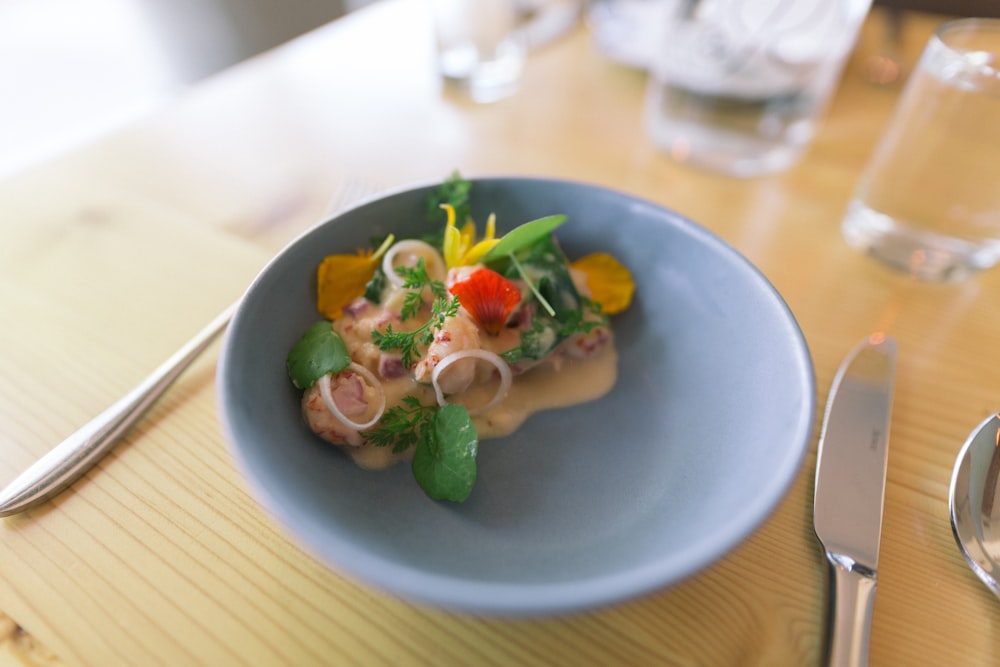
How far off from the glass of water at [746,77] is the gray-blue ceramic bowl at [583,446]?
1.62ft

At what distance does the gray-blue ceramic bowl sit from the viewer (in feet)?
1.41

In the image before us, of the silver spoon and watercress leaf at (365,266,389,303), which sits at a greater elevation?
watercress leaf at (365,266,389,303)

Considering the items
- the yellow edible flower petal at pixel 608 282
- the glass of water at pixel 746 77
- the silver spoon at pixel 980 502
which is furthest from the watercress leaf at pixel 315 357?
the glass of water at pixel 746 77

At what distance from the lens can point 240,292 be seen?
2.74 feet

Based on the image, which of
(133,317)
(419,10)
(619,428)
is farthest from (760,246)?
(419,10)

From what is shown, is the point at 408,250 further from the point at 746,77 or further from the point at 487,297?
the point at 746,77

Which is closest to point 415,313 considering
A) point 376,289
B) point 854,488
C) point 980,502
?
point 376,289

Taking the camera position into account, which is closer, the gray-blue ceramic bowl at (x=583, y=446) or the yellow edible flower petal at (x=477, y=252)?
the gray-blue ceramic bowl at (x=583, y=446)

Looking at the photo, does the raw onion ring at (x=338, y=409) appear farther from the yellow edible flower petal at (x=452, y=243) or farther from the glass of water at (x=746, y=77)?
the glass of water at (x=746, y=77)

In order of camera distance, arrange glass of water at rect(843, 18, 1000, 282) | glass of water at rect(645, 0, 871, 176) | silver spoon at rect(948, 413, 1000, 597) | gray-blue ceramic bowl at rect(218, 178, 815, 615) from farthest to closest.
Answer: glass of water at rect(645, 0, 871, 176) → glass of water at rect(843, 18, 1000, 282) → silver spoon at rect(948, 413, 1000, 597) → gray-blue ceramic bowl at rect(218, 178, 815, 615)

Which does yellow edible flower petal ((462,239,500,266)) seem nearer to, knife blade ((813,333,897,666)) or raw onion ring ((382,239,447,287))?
raw onion ring ((382,239,447,287))

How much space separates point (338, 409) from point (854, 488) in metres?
0.49

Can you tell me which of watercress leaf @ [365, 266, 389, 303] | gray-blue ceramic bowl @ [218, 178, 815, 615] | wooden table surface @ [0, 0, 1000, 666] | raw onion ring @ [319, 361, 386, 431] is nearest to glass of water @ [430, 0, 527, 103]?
wooden table surface @ [0, 0, 1000, 666]

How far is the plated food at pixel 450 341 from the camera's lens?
0.60 metres
